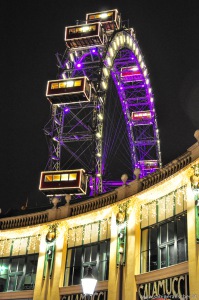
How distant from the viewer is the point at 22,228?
31.2 metres

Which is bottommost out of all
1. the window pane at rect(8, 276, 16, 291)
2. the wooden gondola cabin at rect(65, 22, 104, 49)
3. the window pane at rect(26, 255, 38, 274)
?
the window pane at rect(8, 276, 16, 291)

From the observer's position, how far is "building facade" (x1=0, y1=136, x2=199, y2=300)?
21219 millimetres

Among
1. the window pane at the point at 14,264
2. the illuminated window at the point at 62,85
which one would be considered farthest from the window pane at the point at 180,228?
the illuminated window at the point at 62,85

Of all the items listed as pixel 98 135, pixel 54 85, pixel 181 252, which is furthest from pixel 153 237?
pixel 54 85

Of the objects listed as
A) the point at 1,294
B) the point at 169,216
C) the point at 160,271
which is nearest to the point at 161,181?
the point at 169,216

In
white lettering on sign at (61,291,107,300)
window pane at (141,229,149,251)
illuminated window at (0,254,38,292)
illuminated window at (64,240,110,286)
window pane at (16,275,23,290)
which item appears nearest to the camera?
window pane at (141,229,149,251)

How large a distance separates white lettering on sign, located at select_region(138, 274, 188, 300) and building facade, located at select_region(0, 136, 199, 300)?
0.15 ft

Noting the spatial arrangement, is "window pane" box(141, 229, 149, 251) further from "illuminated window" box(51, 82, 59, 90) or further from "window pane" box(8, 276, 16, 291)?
"illuminated window" box(51, 82, 59, 90)

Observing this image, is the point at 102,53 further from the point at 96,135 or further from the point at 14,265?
the point at 14,265

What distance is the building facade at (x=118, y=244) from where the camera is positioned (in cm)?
2122

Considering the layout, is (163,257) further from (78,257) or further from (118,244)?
(78,257)

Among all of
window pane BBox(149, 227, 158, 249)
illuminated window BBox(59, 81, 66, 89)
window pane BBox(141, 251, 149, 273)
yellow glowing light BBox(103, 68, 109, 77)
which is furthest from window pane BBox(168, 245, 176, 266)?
yellow glowing light BBox(103, 68, 109, 77)

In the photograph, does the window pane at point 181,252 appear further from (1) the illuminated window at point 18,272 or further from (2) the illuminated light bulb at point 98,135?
(2) the illuminated light bulb at point 98,135

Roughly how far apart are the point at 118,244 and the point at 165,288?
4.24 metres
